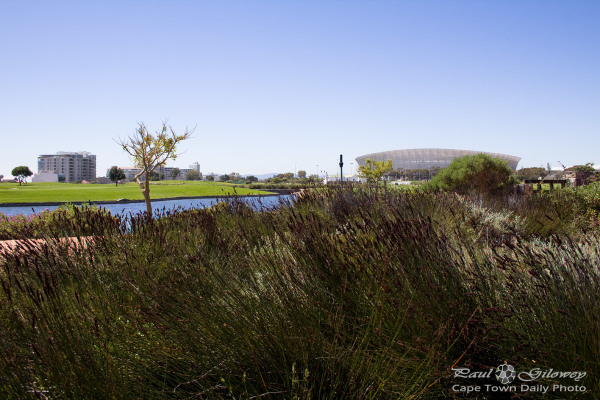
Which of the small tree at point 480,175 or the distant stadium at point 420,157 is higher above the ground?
the distant stadium at point 420,157

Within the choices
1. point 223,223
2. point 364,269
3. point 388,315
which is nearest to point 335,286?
point 364,269

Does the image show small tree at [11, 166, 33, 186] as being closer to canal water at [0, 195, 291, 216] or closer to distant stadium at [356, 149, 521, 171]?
canal water at [0, 195, 291, 216]

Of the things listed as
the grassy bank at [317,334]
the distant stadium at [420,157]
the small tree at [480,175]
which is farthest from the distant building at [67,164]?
the grassy bank at [317,334]

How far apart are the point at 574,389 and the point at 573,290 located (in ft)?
1.48

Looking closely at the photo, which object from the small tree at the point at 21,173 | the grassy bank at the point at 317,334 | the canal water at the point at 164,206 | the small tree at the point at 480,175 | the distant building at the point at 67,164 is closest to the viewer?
the grassy bank at the point at 317,334

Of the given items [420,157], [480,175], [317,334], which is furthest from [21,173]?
[420,157]

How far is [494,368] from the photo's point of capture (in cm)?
162

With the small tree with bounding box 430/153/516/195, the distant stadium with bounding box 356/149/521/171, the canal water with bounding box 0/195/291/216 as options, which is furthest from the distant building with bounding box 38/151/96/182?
the small tree with bounding box 430/153/516/195

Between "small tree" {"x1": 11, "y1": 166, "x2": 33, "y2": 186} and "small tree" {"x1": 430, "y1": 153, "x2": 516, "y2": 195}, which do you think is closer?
"small tree" {"x1": 430, "y1": 153, "x2": 516, "y2": 195}

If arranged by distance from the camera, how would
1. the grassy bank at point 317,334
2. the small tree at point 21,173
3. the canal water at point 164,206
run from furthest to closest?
the small tree at point 21,173
the canal water at point 164,206
the grassy bank at point 317,334

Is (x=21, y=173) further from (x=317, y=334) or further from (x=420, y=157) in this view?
(x=420, y=157)

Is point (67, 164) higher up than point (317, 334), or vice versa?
point (67, 164)

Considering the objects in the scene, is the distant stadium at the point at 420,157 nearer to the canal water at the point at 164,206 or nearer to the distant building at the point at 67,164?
the canal water at the point at 164,206

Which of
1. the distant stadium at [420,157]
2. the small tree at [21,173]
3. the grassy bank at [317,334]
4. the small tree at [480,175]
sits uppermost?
the distant stadium at [420,157]
